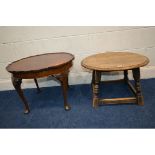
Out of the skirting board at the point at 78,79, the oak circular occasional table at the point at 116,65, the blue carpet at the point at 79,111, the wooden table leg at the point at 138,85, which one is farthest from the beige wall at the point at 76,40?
the wooden table leg at the point at 138,85

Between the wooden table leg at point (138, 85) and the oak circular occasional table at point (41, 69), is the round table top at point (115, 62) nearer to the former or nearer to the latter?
the wooden table leg at point (138, 85)

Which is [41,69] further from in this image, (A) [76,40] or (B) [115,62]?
(A) [76,40]

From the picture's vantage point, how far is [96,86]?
2.11m

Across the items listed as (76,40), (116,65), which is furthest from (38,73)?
(76,40)

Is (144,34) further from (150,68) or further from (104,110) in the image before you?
(104,110)

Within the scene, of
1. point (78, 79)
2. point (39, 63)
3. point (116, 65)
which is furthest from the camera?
point (78, 79)

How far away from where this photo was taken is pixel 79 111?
2.19 metres

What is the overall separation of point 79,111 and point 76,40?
102cm

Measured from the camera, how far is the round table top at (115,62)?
1.87 meters

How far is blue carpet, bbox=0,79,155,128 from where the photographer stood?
195cm

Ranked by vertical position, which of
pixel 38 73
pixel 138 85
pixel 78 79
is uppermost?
pixel 38 73

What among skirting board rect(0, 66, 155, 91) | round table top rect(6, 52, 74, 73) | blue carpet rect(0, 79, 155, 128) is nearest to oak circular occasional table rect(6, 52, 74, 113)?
round table top rect(6, 52, 74, 73)

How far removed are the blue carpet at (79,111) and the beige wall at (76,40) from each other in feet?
1.67
